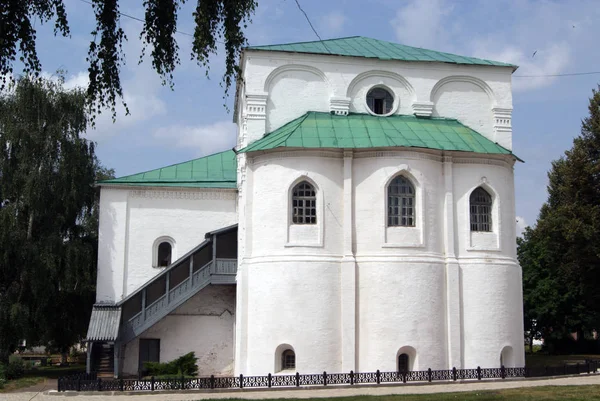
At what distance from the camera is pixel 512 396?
15.8 meters

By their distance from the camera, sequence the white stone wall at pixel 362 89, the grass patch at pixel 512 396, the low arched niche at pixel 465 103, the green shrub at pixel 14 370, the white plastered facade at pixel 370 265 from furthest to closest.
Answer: the green shrub at pixel 14 370, the low arched niche at pixel 465 103, the white stone wall at pixel 362 89, the white plastered facade at pixel 370 265, the grass patch at pixel 512 396

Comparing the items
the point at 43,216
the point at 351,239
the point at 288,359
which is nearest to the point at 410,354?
the point at 288,359

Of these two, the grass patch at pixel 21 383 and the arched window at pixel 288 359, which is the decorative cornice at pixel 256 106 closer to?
the arched window at pixel 288 359

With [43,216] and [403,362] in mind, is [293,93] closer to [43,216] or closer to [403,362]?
[403,362]

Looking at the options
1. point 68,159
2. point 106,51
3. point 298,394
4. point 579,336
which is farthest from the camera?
point 579,336

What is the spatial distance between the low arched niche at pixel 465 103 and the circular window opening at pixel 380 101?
1.58 m

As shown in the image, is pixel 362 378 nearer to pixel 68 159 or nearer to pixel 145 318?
pixel 145 318

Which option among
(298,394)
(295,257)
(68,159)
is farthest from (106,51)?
(68,159)

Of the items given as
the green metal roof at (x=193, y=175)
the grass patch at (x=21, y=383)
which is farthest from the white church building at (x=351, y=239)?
the green metal roof at (x=193, y=175)

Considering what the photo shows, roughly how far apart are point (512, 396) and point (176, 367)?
11275 millimetres

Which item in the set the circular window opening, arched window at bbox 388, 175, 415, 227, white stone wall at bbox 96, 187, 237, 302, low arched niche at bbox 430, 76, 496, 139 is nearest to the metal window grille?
the circular window opening

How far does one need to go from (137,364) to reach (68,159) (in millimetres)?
8968

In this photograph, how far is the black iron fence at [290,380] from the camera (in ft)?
61.8

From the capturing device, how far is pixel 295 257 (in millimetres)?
21484
